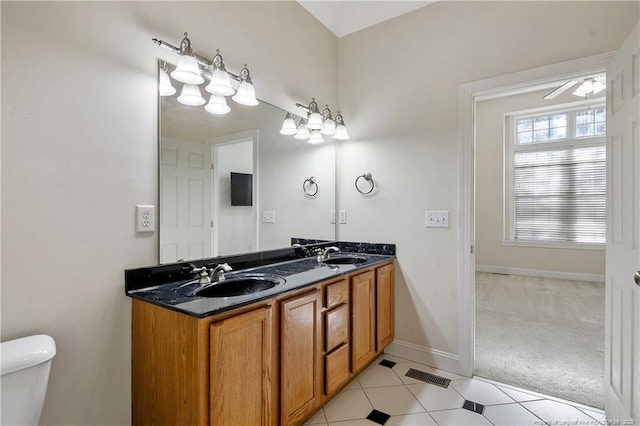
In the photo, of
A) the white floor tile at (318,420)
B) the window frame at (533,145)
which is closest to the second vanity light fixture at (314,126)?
the white floor tile at (318,420)

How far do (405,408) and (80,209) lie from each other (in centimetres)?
199

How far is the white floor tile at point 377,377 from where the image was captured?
6.82 feet

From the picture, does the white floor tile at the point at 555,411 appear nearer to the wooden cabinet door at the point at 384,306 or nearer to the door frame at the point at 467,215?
the door frame at the point at 467,215

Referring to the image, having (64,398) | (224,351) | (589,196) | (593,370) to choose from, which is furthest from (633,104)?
(589,196)

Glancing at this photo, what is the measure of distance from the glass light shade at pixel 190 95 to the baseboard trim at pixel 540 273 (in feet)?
17.8

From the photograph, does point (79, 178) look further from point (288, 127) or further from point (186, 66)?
point (288, 127)

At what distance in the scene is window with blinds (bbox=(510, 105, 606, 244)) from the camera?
4.52 metres

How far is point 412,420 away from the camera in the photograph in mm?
1708

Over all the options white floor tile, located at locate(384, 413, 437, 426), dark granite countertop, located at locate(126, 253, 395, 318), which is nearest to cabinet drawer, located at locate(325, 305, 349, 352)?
dark granite countertop, located at locate(126, 253, 395, 318)

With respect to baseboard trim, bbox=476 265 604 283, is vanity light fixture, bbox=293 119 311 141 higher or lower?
higher

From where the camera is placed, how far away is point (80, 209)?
1.27 meters

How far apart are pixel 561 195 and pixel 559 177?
0.94ft

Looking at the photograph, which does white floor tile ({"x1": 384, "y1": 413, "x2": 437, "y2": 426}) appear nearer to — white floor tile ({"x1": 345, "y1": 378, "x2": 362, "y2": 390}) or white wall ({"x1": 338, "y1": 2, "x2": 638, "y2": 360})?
white floor tile ({"x1": 345, "y1": 378, "x2": 362, "y2": 390})

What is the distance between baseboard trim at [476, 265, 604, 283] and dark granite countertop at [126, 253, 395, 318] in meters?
4.02
